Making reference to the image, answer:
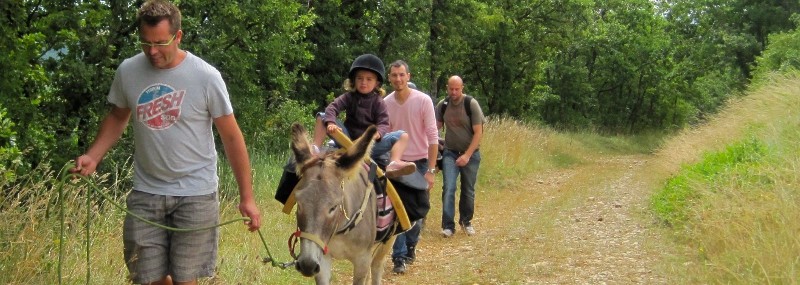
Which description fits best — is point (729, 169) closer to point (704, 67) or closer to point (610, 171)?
point (610, 171)

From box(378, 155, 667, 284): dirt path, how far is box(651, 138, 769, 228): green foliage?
1.07 feet

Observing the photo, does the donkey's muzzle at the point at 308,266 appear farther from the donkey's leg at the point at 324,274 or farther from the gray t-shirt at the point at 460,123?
the gray t-shirt at the point at 460,123

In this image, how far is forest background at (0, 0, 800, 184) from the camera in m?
8.64

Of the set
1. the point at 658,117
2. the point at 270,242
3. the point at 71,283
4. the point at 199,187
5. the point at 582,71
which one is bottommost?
the point at 658,117

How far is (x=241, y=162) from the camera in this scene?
15.1 feet

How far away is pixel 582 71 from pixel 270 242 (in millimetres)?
35077

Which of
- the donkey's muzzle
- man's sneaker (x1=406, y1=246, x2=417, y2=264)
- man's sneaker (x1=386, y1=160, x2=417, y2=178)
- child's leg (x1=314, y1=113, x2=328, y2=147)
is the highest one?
child's leg (x1=314, y1=113, x2=328, y2=147)

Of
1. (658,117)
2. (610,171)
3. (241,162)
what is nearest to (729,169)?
(241,162)

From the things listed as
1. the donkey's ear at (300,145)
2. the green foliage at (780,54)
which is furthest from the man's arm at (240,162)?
the green foliage at (780,54)

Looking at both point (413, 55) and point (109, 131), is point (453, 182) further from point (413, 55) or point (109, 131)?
point (413, 55)

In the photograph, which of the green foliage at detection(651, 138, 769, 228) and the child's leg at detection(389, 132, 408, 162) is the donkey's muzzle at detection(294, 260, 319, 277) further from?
the green foliage at detection(651, 138, 769, 228)

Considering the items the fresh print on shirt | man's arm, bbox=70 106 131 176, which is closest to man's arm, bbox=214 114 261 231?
the fresh print on shirt

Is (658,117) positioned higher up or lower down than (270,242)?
lower down

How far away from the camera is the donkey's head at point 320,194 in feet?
15.9
